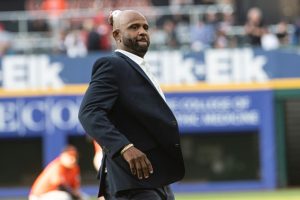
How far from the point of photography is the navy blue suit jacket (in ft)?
15.6

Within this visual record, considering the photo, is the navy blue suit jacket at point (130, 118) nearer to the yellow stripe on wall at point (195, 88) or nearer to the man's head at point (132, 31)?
the man's head at point (132, 31)

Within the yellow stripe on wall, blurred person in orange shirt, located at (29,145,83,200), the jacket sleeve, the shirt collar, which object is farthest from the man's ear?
the yellow stripe on wall

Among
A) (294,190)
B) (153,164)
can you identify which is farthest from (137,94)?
(294,190)

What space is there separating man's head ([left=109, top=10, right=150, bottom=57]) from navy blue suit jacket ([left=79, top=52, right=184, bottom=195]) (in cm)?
8

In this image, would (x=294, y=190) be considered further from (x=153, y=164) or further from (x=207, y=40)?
(x=153, y=164)

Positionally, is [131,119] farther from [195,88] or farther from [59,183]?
[195,88]

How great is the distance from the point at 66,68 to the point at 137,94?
14.4 metres

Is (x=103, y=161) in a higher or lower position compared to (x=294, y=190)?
higher

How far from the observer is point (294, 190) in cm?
1802

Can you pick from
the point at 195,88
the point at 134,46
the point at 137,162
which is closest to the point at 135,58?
the point at 134,46

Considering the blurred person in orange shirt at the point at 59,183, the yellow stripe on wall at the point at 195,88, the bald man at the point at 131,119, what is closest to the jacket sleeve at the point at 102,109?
the bald man at the point at 131,119

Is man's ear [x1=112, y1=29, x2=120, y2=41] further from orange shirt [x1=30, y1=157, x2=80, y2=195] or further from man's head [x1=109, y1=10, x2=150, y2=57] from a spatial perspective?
orange shirt [x1=30, y1=157, x2=80, y2=195]

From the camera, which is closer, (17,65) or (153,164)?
(153,164)

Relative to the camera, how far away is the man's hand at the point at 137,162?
4.64 metres
